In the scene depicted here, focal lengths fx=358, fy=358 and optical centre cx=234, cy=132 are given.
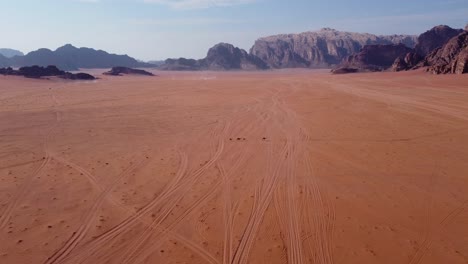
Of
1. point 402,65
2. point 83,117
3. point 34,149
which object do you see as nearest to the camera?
point 34,149

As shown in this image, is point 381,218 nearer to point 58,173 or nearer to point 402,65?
point 58,173

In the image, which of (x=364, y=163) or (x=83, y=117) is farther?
(x=83, y=117)

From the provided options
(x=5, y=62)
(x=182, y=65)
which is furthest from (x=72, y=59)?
(x=182, y=65)

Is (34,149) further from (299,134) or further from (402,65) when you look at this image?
(402,65)

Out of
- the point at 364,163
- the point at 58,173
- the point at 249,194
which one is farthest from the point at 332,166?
the point at 58,173

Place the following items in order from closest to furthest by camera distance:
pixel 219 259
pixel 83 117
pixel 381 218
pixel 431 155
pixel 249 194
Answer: pixel 219 259, pixel 381 218, pixel 249 194, pixel 431 155, pixel 83 117

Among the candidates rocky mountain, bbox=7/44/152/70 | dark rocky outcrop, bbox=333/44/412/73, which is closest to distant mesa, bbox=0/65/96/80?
dark rocky outcrop, bbox=333/44/412/73
